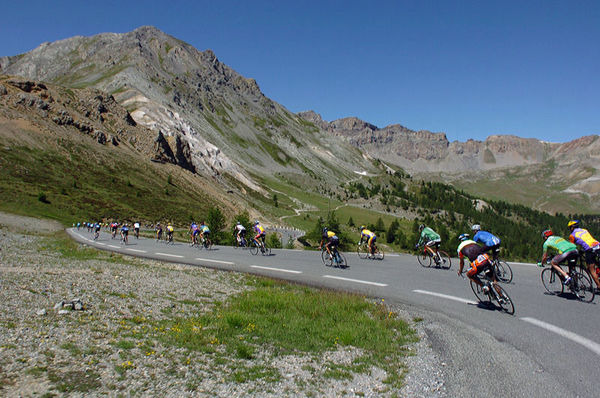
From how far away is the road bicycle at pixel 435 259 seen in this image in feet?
60.5

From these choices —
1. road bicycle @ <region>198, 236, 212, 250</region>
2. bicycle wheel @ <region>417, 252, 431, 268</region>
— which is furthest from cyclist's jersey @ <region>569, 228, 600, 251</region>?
road bicycle @ <region>198, 236, 212, 250</region>

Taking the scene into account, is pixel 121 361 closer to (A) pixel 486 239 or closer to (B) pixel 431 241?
(A) pixel 486 239

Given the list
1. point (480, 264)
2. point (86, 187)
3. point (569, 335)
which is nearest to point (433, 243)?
point (480, 264)

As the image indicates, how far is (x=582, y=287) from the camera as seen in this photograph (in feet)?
35.7

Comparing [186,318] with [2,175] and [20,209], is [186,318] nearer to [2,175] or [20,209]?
[20,209]

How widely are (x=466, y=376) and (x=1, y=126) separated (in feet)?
274

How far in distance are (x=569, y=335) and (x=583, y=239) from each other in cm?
506

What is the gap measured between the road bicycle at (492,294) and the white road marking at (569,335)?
2.13 feet

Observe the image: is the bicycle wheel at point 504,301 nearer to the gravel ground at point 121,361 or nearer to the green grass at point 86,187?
the gravel ground at point 121,361

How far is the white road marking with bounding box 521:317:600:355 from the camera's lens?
705 cm

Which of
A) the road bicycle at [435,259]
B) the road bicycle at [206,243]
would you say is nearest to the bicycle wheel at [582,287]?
the road bicycle at [435,259]

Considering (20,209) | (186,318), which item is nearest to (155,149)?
(20,209)

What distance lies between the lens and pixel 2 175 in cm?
5397

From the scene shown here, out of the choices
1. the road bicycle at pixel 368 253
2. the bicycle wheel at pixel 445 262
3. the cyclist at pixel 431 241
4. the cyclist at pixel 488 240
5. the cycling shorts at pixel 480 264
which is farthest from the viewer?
the road bicycle at pixel 368 253
